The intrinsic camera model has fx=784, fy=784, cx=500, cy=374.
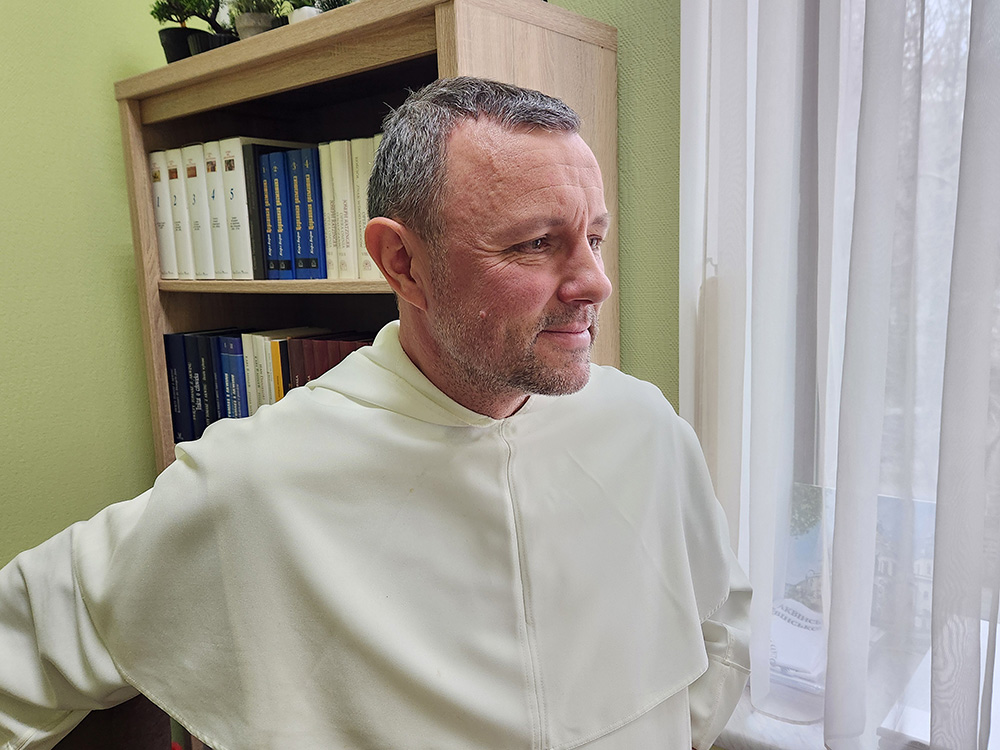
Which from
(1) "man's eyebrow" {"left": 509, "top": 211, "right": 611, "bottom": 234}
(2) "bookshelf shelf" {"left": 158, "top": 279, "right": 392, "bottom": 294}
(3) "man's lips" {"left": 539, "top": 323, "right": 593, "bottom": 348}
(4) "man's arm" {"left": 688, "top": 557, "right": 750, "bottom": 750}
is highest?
(1) "man's eyebrow" {"left": 509, "top": 211, "right": 611, "bottom": 234}

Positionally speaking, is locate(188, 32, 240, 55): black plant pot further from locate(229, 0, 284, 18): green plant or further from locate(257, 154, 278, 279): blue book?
locate(257, 154, 278, 279): blue book

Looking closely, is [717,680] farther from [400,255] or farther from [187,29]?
[187,29]

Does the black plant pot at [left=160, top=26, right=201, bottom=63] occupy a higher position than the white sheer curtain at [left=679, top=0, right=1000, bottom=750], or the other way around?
the black plant pot at [left=160, top=26, right=201, bottom=63]

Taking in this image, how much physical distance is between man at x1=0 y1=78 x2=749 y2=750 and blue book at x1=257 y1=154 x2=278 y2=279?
0.73 meters

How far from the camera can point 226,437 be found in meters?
0.97

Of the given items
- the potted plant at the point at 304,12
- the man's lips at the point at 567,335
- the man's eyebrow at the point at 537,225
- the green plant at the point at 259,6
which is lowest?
the man's lips at the point at 567,335

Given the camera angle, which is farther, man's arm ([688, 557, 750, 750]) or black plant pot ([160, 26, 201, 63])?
black plant pot ([160, 26, 201, 63])

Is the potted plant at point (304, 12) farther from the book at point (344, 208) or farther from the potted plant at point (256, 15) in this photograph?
the book at point (344, 208)

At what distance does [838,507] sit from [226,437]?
0.96 metres

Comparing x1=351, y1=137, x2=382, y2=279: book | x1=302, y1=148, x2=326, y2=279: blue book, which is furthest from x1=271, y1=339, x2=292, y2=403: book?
x1=351, y1=137, x2=382, y2=279: book

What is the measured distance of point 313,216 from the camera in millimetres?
1609

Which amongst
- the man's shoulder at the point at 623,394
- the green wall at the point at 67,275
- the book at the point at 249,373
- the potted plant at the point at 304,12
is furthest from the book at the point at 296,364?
the man's shoulder at the point at 623,394

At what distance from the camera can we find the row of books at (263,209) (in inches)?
61.1

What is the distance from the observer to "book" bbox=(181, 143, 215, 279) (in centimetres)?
176
